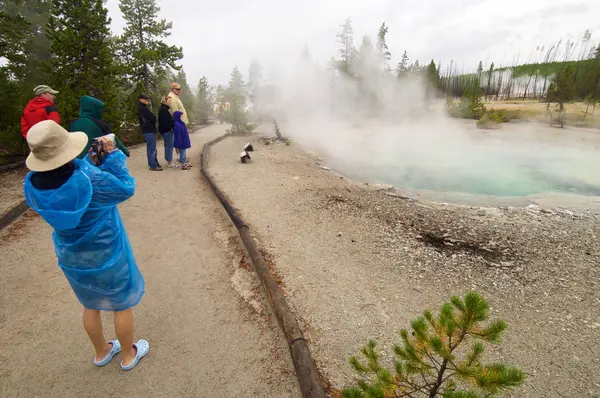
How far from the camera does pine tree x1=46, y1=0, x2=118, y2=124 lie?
30.6 ft

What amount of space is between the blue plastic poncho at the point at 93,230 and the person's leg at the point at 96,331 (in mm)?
97

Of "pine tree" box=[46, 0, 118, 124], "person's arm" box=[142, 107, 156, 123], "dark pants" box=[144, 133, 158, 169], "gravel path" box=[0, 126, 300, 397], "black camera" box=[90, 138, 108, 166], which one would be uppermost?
"pine tree" box=[46, 0, 118, 124]

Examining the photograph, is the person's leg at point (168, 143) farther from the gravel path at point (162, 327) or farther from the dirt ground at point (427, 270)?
the gravel path at point (162, 327)

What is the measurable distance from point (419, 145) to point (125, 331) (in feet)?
60.4

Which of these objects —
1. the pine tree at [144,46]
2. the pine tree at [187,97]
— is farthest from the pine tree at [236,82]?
the pine tree at [144,46]

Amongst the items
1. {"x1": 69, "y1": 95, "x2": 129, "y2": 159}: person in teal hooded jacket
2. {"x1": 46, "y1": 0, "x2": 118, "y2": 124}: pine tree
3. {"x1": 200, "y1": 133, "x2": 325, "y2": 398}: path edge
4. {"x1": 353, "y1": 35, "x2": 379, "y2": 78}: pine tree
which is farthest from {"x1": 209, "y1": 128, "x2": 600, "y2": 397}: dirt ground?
{"x1": 353, "y1": 35, "x2": 379, "y2": 78}: pine tree

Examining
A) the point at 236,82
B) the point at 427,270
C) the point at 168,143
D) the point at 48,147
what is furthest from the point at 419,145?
the point at 236,82

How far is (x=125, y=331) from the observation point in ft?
8.11

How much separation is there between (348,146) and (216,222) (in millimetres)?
12641

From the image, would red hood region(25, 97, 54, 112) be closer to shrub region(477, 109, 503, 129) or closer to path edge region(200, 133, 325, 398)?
path edge region(200, 133, 325, 398)

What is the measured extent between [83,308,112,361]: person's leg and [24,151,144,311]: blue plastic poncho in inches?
3.8

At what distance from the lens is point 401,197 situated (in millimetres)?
7992

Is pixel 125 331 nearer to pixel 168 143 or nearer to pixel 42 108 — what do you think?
pixel 42 108

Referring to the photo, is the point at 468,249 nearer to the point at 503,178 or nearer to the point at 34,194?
the point at 34,194
